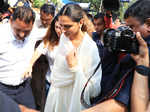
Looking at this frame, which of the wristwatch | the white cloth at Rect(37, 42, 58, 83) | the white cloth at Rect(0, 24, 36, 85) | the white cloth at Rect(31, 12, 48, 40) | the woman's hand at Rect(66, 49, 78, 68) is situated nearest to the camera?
the wristwatch

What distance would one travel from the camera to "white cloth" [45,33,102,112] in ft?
5.45

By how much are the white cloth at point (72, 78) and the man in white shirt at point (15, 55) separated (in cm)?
34

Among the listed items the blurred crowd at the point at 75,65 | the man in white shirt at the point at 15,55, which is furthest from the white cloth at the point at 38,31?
the man in white shirt at the point at 15,55

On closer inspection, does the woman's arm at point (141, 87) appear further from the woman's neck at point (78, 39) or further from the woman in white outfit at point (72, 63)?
the woman's neck at point (78, 39)

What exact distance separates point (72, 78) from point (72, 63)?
19 centimetres

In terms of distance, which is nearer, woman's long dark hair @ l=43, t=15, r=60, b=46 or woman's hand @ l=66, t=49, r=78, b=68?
woman's hand @ l=66, t=49, r=78, b=68

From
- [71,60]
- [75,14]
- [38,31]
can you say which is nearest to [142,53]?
[71,60]

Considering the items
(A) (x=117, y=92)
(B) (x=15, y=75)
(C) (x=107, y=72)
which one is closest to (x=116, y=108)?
→ (A) (x=117, y=92)

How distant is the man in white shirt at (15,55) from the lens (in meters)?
1.92

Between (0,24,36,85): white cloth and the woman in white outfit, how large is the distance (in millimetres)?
378

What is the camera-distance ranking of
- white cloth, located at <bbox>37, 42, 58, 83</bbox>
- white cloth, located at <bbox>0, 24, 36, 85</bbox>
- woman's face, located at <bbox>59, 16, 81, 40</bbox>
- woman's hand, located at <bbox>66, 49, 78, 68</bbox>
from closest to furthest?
1. woman's hand, located at <bbox>66, 49, 78, 68</bbox>
2. woman's face, located at <bbox>59, 16, 81, 40</bbox>
3. white cloth, located at <bbox>0, 24, 36, 85</bbox>
4. white cloth, located at <bbox>37, 42, 58, 83</bbox>

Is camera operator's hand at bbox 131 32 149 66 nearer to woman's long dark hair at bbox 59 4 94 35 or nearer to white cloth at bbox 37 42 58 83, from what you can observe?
woman's long dark hair at bbox 59 4 94 35

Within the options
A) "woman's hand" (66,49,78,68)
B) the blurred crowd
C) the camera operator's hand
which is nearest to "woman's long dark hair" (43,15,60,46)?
the blurred crowd

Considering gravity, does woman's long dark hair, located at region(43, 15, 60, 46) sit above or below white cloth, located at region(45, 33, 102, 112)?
above
